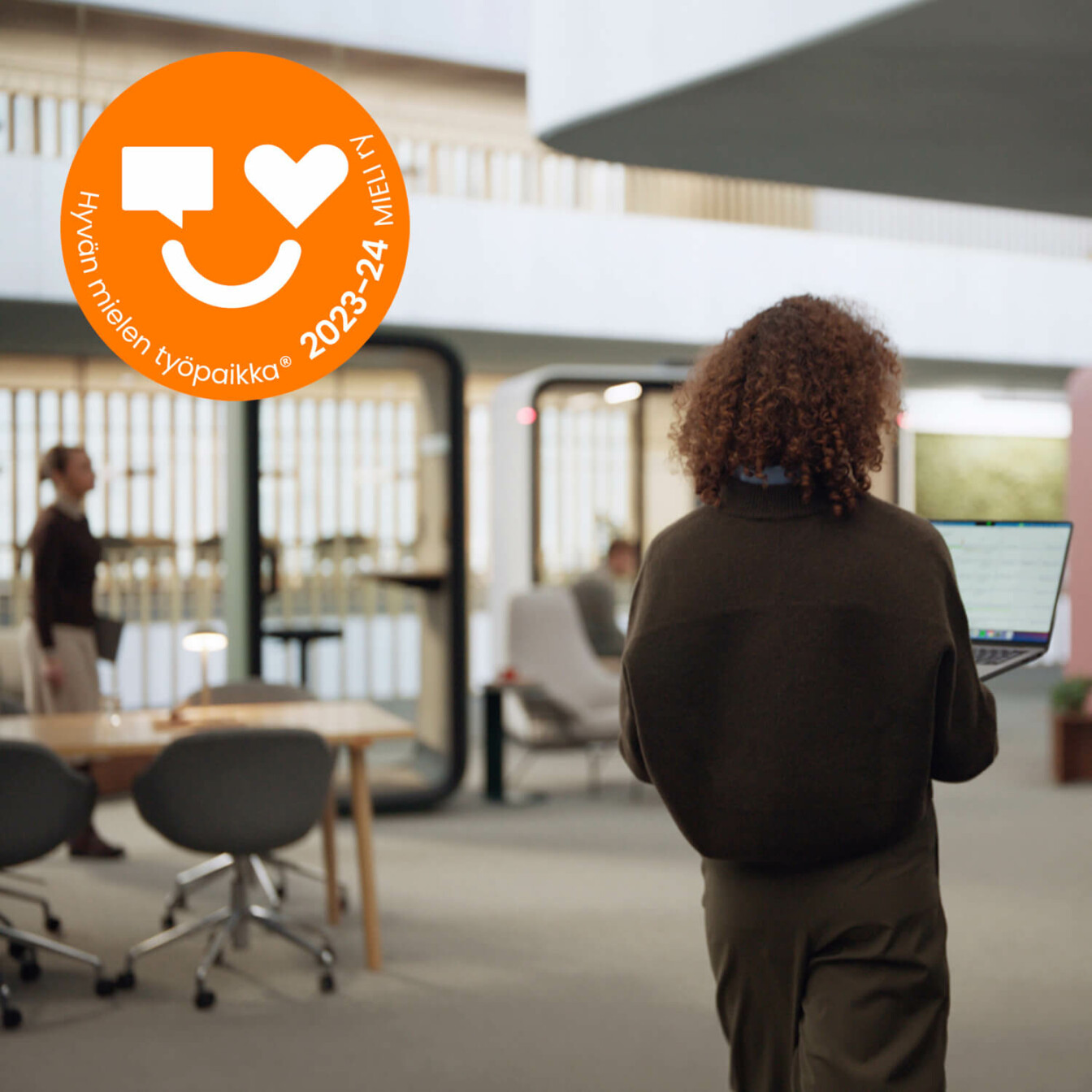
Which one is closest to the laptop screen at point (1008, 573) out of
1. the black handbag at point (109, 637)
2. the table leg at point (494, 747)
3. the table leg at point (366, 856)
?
the table leg at point (366, 856)

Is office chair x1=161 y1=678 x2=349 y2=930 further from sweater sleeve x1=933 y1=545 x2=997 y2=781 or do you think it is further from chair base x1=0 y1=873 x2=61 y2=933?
sweater sleeve x1=933 y1=545 x2=997 y2=781

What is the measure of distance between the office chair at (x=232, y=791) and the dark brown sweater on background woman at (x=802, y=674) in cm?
231

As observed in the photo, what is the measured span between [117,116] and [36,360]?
755cm

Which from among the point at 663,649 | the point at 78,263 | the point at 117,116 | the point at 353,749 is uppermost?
the point at 117,116

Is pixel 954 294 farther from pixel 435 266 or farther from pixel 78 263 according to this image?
pixel 78 263

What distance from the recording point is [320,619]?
6.97 m

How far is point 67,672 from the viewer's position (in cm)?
571

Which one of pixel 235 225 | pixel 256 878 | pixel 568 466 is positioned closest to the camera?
pixel 235 225

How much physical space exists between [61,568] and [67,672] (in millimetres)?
445

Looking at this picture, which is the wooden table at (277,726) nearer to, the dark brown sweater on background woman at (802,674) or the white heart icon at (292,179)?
the white heart icon at (292,179)

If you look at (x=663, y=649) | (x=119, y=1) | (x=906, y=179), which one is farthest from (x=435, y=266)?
(x=663, y=649)

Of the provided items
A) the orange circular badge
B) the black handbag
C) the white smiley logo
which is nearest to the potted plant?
the black handbag

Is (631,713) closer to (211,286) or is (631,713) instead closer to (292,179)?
(211,286)

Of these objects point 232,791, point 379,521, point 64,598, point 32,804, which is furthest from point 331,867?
point 379,521
